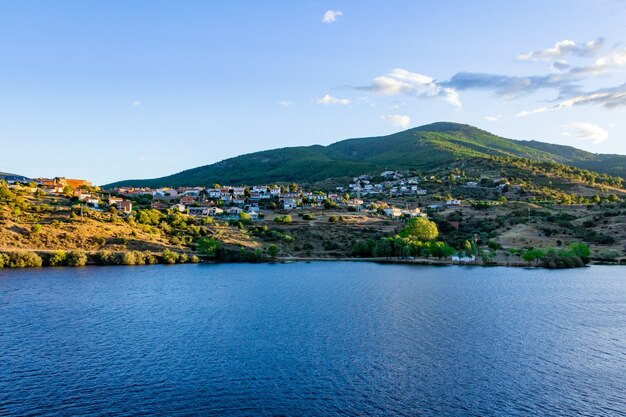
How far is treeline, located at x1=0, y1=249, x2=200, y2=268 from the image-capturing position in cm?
7750

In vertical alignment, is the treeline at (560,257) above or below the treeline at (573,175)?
below

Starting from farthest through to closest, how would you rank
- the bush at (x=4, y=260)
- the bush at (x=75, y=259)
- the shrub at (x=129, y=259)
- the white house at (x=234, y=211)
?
1. the white house at (x=234, y=211)
2. the shrub at (x=129, y=259)
3. the bush at (x=75, y=259)
4. the bush at (x=4, y=260)

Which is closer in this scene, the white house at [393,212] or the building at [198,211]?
the building at [198,211]

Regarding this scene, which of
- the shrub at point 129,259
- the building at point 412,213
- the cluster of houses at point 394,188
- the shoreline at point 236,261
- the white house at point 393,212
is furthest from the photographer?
the cluster of houses at point 394,188

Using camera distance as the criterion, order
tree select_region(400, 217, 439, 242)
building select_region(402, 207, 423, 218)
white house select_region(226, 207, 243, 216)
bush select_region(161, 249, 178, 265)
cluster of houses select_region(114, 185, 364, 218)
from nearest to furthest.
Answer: bush select_region(161, 249, 178, 265) < tree select_region(400, 217, 439, 242) < building select_region(402, 207, 423, 218) < white house select_region(226, 207, 243, 216) < cluster of houses select_region(114, 185, 364, 218)

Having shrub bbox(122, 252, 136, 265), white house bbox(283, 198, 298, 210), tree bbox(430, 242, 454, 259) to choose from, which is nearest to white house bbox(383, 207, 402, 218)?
white house bbox(283, 198, 298, 210)

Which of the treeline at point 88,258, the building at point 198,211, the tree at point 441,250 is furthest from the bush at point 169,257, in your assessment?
the tree at point 441,250

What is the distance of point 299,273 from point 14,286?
129 ft

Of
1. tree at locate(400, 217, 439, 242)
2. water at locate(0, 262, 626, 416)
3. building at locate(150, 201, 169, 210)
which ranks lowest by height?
water at locate(0, 262, 626, 416)

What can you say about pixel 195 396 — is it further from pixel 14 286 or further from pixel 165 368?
pixel 14 286

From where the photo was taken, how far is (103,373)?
33.0 meters

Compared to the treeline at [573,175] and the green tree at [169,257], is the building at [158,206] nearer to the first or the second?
the green tree at [169,257]

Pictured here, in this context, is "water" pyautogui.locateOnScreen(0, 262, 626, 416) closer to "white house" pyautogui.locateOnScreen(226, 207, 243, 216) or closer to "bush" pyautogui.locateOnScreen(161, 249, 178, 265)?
"bush" pyautogui.locateOnScreen(161, 249, 178, 265)

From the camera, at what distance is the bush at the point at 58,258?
7972 cm
